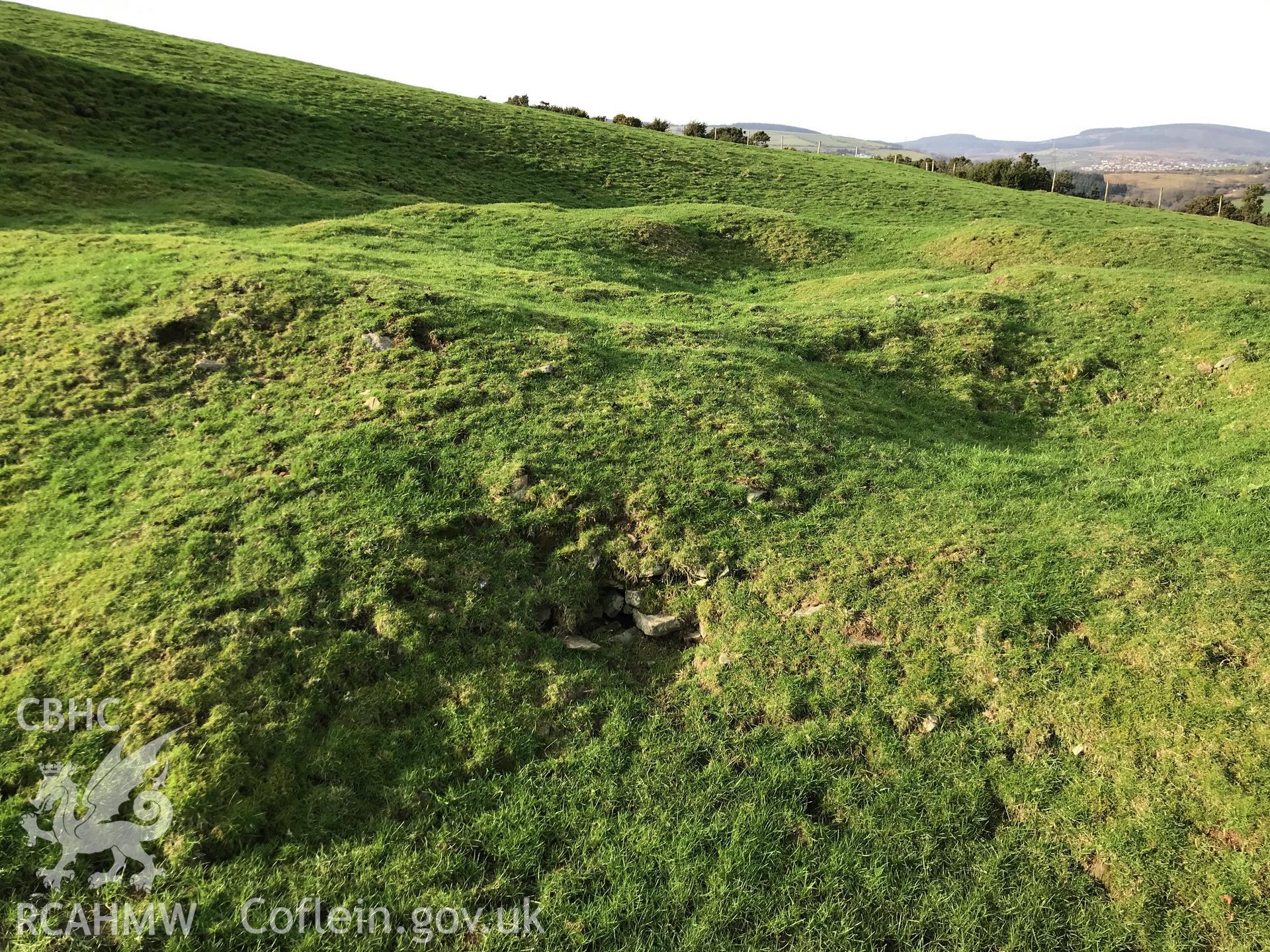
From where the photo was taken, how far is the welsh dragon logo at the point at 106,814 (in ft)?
17.7

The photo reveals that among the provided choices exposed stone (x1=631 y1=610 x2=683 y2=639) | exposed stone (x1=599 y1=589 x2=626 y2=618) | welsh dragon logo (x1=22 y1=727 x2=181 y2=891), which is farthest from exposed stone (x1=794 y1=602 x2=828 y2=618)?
welsh dragon logo (x1=22 y1=727 x2=181 y2=891)

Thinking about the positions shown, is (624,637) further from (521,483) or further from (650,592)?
(521,483)

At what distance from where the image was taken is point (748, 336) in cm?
1588

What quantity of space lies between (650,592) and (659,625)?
621 millimetres

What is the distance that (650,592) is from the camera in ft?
28.9

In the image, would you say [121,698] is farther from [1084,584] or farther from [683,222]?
[683,222]

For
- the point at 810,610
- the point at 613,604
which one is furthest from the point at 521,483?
the point at 810,610

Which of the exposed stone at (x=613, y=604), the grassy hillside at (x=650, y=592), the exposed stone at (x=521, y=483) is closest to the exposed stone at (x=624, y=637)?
the grassy hillside at (x=650, y=592)

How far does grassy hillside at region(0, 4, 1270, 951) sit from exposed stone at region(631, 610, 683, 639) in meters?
0.12

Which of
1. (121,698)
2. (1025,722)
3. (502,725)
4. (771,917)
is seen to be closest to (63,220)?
(121,698)

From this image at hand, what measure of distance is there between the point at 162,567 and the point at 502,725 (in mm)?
5117

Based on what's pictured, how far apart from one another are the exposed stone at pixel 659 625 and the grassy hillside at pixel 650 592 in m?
0.12

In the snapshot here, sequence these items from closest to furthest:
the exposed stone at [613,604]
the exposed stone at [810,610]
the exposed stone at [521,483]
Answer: the exposed stone at [810,610] < the exposed stone at [613,604] < the exposed stone at [521,483]

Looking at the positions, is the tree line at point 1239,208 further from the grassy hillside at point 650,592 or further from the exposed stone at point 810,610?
the exposed stone at point 810,610
